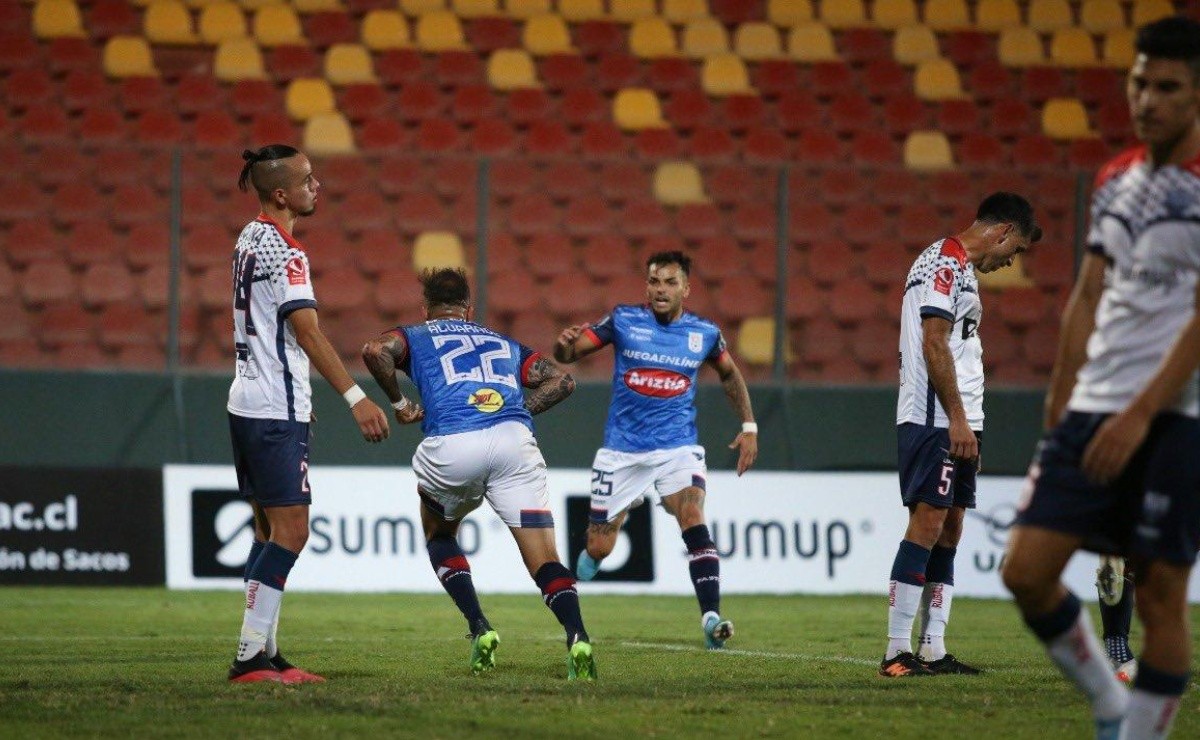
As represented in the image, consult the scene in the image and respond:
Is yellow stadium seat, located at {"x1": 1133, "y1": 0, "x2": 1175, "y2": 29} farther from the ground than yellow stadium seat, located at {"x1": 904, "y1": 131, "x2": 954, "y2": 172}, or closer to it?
farther from the ground

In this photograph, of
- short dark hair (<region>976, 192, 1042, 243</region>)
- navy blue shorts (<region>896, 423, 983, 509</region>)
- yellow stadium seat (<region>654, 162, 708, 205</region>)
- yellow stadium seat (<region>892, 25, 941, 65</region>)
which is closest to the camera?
navy blue shorts (<region>896, 423, 983, 509</region>)

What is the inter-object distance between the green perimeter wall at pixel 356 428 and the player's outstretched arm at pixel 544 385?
6.11 m

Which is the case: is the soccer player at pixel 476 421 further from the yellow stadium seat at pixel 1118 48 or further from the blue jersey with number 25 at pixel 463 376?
the yellow stadium seat at pixel 1118 48

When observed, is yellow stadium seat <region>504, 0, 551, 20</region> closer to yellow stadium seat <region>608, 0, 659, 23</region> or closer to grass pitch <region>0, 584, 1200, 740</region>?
yellow stadium seat <region>608, 0, 659, 23</region>

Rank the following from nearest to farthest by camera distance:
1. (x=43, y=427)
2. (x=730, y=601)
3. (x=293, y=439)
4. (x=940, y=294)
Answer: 1. (x=293, y=439)
2. (x=940, y=294)
3. (x=730, y=601)
4. (x=43, y=427)

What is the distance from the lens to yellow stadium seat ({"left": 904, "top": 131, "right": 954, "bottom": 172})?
58.5 feet

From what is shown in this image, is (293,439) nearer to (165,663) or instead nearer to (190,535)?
(165,663)

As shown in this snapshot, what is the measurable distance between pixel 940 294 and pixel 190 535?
7260mm

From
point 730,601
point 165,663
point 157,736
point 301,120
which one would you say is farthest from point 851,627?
point 301,120

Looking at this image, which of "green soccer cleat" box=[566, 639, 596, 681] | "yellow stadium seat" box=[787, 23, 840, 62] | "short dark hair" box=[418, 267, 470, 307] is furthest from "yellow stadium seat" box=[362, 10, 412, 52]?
"green soccer cleat" box=[566, 639, 596, 681]

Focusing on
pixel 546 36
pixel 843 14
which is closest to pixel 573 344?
pixel 546 36

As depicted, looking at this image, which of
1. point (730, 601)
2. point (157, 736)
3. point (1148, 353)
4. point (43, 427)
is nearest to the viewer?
point (1148, 353)

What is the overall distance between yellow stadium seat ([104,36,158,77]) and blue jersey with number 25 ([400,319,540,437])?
35.1ft

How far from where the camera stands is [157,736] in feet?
17.4
